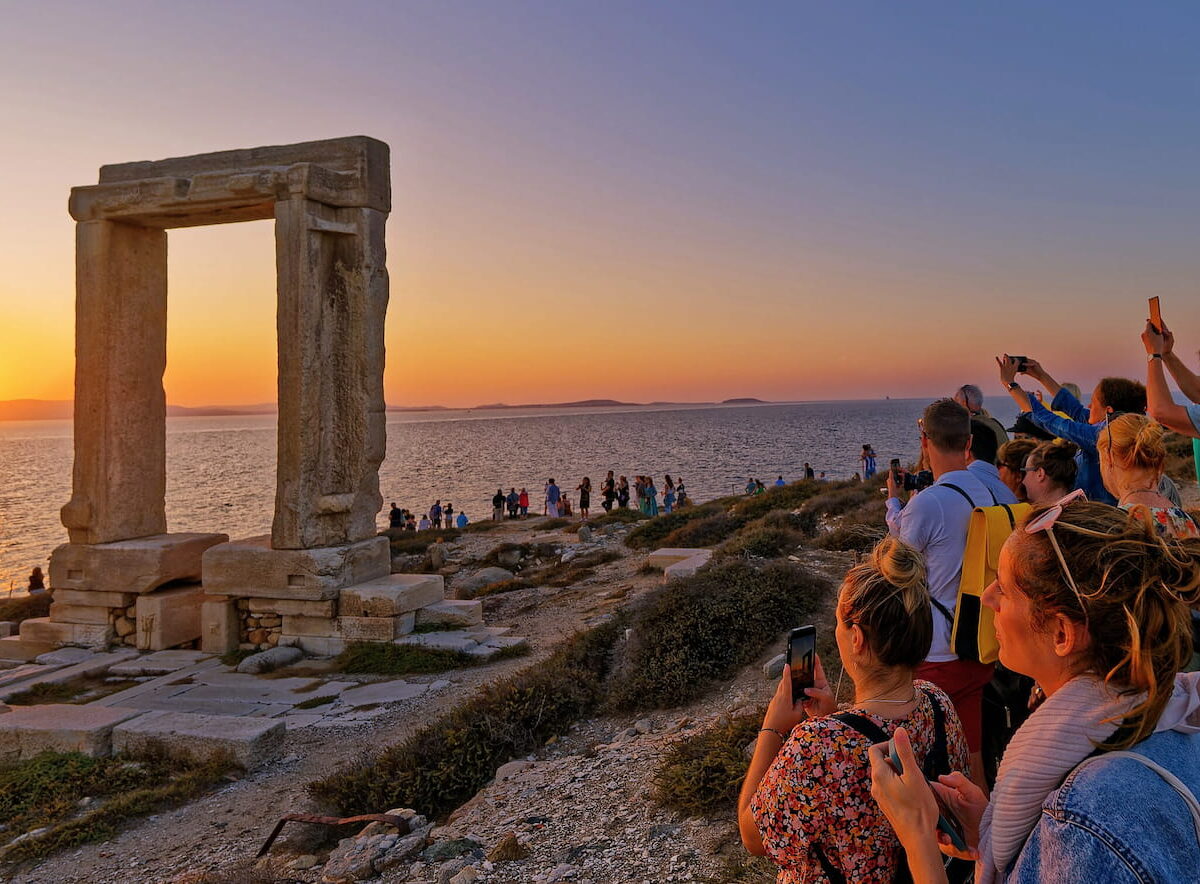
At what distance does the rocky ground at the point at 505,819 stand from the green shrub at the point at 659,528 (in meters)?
8.89

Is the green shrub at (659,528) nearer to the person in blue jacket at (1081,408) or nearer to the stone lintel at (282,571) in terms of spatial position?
the stone lintel at (282,571)

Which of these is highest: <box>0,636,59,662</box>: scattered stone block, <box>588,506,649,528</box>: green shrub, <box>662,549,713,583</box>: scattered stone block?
<box>662,549,713,583</box>: scattered stone block

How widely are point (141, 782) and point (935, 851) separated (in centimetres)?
682

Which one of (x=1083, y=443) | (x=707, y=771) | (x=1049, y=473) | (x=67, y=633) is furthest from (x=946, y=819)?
(x=67, y=633)

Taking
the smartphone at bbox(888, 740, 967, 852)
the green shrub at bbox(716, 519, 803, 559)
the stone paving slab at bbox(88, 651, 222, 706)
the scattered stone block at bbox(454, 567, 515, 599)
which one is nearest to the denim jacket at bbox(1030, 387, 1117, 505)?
the smartphone at bbox(888, 740, 967, 852)

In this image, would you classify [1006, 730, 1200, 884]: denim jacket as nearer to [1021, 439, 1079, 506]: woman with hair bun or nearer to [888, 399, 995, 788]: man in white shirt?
[888, 399, 995, 788]: man in white shirt

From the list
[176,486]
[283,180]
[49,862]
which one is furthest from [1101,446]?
[176,486]

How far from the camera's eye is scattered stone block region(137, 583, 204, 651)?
10398mm

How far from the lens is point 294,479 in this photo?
32.9ft

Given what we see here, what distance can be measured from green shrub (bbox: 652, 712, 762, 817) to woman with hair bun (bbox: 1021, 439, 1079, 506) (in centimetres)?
210

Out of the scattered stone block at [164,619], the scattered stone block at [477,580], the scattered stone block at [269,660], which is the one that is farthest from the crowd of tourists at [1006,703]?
the scattered stone block at [477,580]

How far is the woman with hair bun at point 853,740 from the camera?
2.11 metres

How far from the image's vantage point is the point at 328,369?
10188 mm

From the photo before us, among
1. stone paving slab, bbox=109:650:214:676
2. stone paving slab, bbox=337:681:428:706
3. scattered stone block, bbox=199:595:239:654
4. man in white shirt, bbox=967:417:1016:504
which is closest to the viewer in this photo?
man in white shirt, bbox=967:417:1016:504
